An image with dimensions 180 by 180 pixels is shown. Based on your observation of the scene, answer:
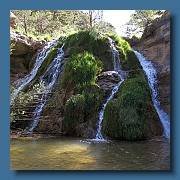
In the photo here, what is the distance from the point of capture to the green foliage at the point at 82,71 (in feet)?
16.6

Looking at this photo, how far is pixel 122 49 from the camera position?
222 inches

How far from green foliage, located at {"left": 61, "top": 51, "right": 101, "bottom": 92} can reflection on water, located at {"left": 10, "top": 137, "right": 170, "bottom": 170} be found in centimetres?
135

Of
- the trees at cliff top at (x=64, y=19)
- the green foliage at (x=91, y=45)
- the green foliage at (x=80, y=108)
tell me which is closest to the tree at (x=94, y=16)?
the trees at cliff top at (x=64, y=19)

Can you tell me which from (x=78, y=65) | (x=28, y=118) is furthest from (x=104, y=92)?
(x=28, y=118)

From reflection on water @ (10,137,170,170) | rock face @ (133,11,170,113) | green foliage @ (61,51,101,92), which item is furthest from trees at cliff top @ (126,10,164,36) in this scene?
reflection on water @ (10,137,170,170)

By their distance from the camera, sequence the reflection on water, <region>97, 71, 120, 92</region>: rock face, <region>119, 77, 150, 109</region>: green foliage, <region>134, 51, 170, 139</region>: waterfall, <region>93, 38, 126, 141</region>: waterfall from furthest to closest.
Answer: <region>97, 71, 120, 92</region>: rock face, <region>119, 77, 150, 109</region>: green foliage, <region>93, 38, 126, 141</region>: waterfall, <region>134, 51, 170, 139</region>: waterfall, the reflection on water

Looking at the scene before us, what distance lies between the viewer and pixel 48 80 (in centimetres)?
499

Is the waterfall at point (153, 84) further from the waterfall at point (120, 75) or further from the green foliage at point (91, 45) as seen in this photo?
the green foliage at point (91, 45)

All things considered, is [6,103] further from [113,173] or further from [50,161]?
[113,173]

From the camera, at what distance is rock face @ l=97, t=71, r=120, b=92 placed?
504cm

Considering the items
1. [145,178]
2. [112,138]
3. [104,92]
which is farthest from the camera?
[104,92]

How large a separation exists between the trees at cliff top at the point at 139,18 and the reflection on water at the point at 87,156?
147cm

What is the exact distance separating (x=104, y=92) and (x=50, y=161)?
72.9 inches

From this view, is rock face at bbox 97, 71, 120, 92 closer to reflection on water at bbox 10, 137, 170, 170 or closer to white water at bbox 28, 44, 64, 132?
white water at bbox 28, 44, 64, 132
